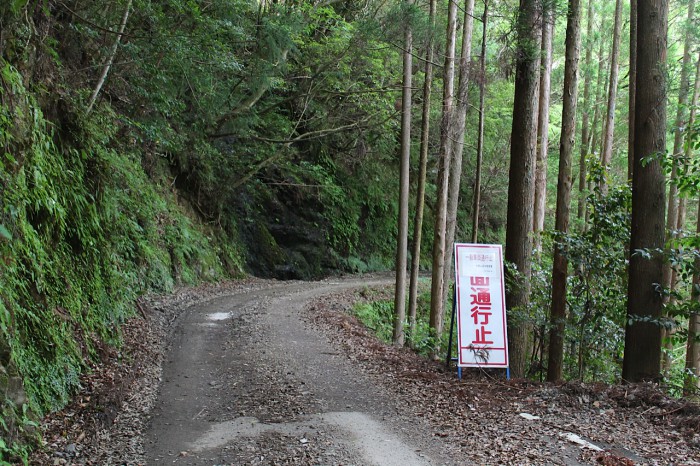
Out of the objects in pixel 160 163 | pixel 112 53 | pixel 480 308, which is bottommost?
pixel 480 308

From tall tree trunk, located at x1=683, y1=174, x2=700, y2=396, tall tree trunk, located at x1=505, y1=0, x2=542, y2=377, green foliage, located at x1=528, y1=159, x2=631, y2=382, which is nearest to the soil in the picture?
tall tree trunk, located at x1=505, y1=0, x2=542, y2=377

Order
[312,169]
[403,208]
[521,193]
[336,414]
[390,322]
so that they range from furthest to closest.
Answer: [312,169], [390,322], [403,208], [521,193], [336,414]

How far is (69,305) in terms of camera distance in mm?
7094

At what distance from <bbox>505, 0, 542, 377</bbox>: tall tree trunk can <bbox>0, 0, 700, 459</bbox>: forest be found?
0.03 meters

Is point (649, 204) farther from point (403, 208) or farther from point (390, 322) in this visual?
point (390, 322)

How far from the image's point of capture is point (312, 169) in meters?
23.1

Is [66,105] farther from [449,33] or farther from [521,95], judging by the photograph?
[449,33]

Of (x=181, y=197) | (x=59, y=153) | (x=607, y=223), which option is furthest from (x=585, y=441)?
(x=181, y=197)

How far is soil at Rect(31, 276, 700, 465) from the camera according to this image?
498 centimetres

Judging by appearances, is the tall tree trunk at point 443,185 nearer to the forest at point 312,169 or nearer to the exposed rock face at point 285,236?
the forest at point 312,169

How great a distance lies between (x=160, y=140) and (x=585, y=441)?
1252 cm

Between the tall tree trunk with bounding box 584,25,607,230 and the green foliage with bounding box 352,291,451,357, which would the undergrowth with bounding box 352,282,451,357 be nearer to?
the green foliage with bounding box 352,291,451,357

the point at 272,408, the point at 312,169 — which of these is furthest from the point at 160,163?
the point at 272,408

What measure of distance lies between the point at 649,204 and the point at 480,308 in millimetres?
2533
